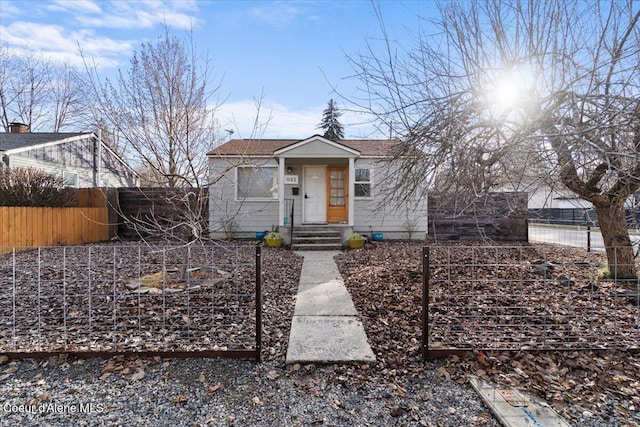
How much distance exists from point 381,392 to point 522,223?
10.3 metres

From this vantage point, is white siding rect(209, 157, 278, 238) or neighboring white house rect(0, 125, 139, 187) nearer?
white siding rect(209, 157, 278, 238)

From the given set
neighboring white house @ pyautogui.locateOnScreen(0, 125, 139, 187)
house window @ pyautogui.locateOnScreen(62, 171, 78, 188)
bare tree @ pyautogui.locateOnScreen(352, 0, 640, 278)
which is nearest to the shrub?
neighboring white house @ pyautogui.locateOnScreen(0, 125, 139, 187)

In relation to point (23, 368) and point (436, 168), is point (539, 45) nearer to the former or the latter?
point (436, 168)

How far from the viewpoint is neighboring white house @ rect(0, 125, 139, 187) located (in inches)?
438

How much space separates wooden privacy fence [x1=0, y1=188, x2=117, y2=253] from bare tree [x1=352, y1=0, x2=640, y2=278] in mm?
6435

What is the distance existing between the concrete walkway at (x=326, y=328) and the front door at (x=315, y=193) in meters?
5.82

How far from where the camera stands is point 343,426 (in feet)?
6.53

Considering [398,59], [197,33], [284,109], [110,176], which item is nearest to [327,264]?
[284,109]

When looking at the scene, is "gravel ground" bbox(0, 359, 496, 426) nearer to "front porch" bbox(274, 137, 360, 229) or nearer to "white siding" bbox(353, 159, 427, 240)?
"front porch" bbox(274, 137, 360, 229)

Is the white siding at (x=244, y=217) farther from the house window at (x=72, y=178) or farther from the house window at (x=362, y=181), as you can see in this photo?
the house window at (x=72, y=178)

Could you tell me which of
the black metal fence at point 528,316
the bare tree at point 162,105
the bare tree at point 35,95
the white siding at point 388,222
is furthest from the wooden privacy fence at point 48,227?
the bare tree at point 35,95

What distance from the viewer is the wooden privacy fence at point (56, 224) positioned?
7.84m

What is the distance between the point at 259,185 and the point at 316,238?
2.91m

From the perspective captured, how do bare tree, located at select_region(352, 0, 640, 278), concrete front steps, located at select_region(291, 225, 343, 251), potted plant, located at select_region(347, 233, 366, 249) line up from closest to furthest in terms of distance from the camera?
bare tree, located at select_region(352, 0, 640, 278)
concrete front steps, located at select_region(291, 225, 343, 251)
potted plant, located at select_region(347, 233, 366, 249)
